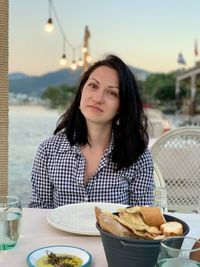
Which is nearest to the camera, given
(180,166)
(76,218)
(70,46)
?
(76,218)

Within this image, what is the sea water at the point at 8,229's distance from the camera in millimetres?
868

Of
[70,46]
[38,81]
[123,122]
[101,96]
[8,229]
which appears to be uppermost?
[70,46]

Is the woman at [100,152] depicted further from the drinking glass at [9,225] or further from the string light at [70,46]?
the string light at [70,46]

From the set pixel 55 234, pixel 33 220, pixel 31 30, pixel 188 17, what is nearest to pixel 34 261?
pixel 55 234

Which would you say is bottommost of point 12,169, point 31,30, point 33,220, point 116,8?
point 12,169

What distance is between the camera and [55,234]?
103cm

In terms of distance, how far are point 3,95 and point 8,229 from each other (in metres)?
0.93

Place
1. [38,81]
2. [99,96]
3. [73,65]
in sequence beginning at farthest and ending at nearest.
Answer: [73,65], [38,81], [99,96]

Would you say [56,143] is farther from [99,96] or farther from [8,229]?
[8,229]

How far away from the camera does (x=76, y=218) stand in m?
1.14

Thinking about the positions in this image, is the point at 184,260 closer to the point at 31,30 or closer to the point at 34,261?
the point at 34,261

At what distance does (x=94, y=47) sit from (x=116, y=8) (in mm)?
1372

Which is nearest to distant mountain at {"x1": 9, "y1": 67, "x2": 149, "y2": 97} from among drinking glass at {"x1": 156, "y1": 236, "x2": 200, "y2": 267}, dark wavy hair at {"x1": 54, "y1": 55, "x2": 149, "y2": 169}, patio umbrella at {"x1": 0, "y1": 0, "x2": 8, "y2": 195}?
patio umbrella at {"x1": 0, "y1": 0, "x2": 8, "y2": 195}

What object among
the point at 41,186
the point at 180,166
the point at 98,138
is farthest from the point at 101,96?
the point at 180,166
